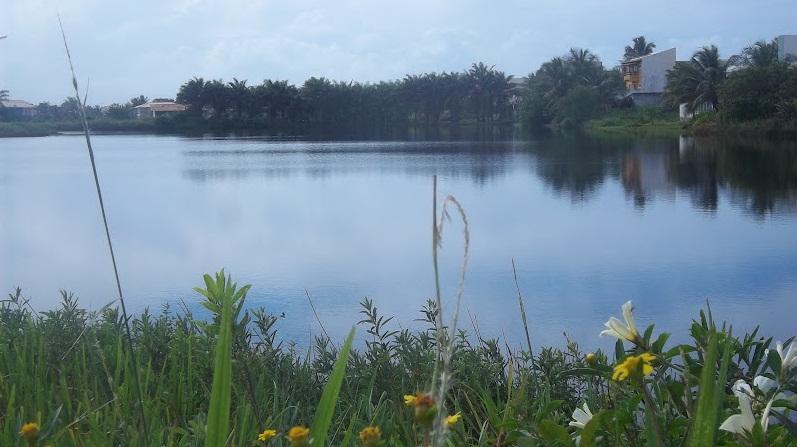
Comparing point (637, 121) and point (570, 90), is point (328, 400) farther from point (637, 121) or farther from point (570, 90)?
point (570, 90)

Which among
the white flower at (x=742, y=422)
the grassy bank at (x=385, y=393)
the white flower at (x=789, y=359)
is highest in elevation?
the white flower at (x=789, y=359)

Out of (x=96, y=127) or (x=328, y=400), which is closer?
(x=328, y=400)

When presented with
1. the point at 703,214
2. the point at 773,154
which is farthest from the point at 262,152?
the point at 703,214

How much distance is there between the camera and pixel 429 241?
164 inches

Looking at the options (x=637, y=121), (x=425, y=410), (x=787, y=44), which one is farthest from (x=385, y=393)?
(x=787, y=44)

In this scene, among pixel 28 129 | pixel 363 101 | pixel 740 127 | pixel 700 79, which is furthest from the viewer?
pixel 363 101

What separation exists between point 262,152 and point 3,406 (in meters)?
25.3

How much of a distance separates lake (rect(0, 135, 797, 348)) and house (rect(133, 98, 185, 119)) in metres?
34.5

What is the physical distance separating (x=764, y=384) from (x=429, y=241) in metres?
3.25

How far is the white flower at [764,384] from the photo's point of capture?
90 cm

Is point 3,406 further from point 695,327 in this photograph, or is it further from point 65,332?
point 695,327

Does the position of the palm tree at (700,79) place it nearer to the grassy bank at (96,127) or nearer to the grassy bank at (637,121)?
the grassy bank at (637,121)

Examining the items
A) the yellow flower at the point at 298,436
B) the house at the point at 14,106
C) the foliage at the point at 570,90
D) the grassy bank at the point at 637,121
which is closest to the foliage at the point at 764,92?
the grassy bank at the point at 637,121

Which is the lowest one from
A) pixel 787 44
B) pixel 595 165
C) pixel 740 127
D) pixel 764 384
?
pixel 595 165
